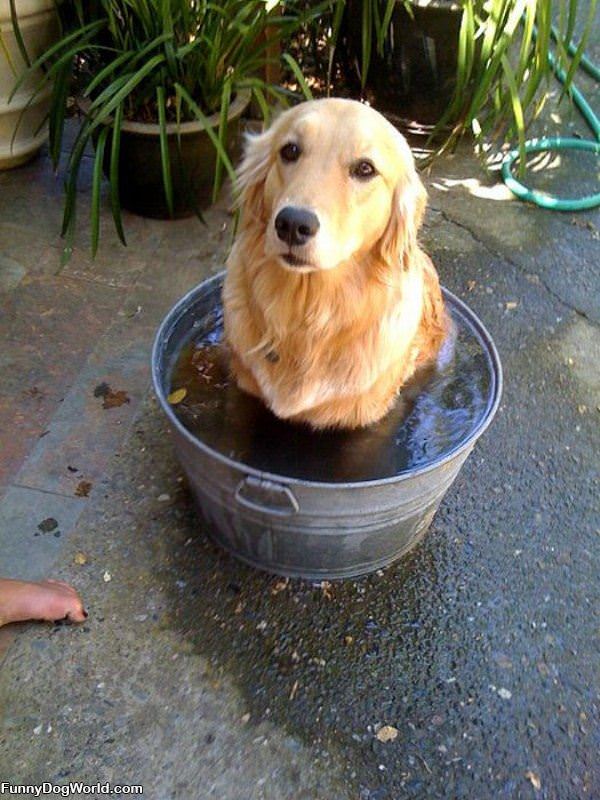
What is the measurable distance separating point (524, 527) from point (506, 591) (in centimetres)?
28

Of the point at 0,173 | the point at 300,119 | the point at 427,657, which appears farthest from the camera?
the point at 0,173

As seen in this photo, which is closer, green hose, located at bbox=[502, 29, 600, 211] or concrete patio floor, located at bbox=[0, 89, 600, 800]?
concrete patio floor, located at bbox=[0, 89, 600, 800]

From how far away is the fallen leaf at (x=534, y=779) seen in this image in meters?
1.93

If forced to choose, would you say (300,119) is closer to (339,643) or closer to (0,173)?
(339,643)

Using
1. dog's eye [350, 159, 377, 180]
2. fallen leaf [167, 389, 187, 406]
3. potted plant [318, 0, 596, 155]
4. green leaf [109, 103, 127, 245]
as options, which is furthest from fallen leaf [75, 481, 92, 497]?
potted plant [318, 0, 596, 155]

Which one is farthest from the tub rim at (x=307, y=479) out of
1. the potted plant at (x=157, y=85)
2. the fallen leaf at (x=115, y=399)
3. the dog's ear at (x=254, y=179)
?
the potted plant at (x=157, y=85)

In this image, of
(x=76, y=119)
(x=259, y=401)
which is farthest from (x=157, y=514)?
(x=76, y=119)

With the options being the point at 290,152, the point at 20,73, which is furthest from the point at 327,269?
the point at 20,73

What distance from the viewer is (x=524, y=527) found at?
2521 millimetres

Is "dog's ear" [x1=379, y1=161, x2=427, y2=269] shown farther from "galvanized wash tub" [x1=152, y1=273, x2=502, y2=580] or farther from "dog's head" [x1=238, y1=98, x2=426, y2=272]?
"galvanized wash tub" [x1=152, y1=273, x2=502, y2=580]

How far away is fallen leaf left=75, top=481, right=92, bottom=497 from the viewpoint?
95.9 inches

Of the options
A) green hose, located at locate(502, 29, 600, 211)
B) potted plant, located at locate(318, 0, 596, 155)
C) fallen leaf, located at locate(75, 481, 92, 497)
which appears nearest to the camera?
fallen leaf, located at locate(75, 481, 92, 497)

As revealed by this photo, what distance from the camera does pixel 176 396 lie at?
7.52ft

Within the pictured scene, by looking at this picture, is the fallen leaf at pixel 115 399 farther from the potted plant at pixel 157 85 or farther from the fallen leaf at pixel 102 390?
the potted plant at pixel 157 85
